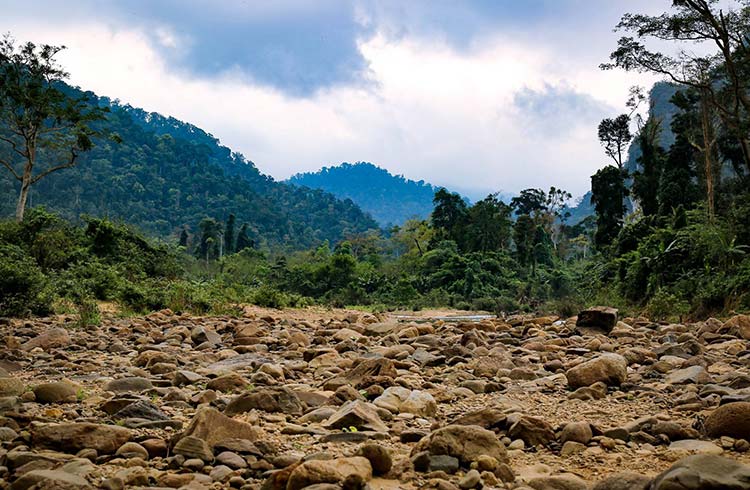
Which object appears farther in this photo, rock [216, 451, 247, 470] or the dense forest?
the dense forest

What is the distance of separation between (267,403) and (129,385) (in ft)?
4.78

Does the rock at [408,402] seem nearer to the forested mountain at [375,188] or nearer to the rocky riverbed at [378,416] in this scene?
the rocky riverbed at [378,416]

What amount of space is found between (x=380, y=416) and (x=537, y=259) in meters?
37.7

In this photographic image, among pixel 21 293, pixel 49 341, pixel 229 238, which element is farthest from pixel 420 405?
pixel 229 238

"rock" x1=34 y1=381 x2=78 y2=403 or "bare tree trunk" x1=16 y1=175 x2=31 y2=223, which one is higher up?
"bare tree trunk" x1=16 y1=175 x2=31 y2=223

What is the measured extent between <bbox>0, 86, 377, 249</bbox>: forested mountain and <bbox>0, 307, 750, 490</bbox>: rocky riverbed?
45.5 m

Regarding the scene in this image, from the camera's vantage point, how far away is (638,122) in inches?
1304

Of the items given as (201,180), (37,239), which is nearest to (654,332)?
(37,239)

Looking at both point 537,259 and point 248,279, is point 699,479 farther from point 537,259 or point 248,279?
point 537,259

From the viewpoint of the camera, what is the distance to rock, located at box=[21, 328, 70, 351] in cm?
670

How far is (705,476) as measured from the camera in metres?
2.14

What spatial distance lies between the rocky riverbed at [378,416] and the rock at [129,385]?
15 mm

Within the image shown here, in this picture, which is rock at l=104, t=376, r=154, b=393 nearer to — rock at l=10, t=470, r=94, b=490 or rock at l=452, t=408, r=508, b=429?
rock at l=10, t=470, r=94, b=490

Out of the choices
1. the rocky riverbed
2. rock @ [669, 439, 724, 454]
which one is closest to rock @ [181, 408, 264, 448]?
the rocky riverbed
